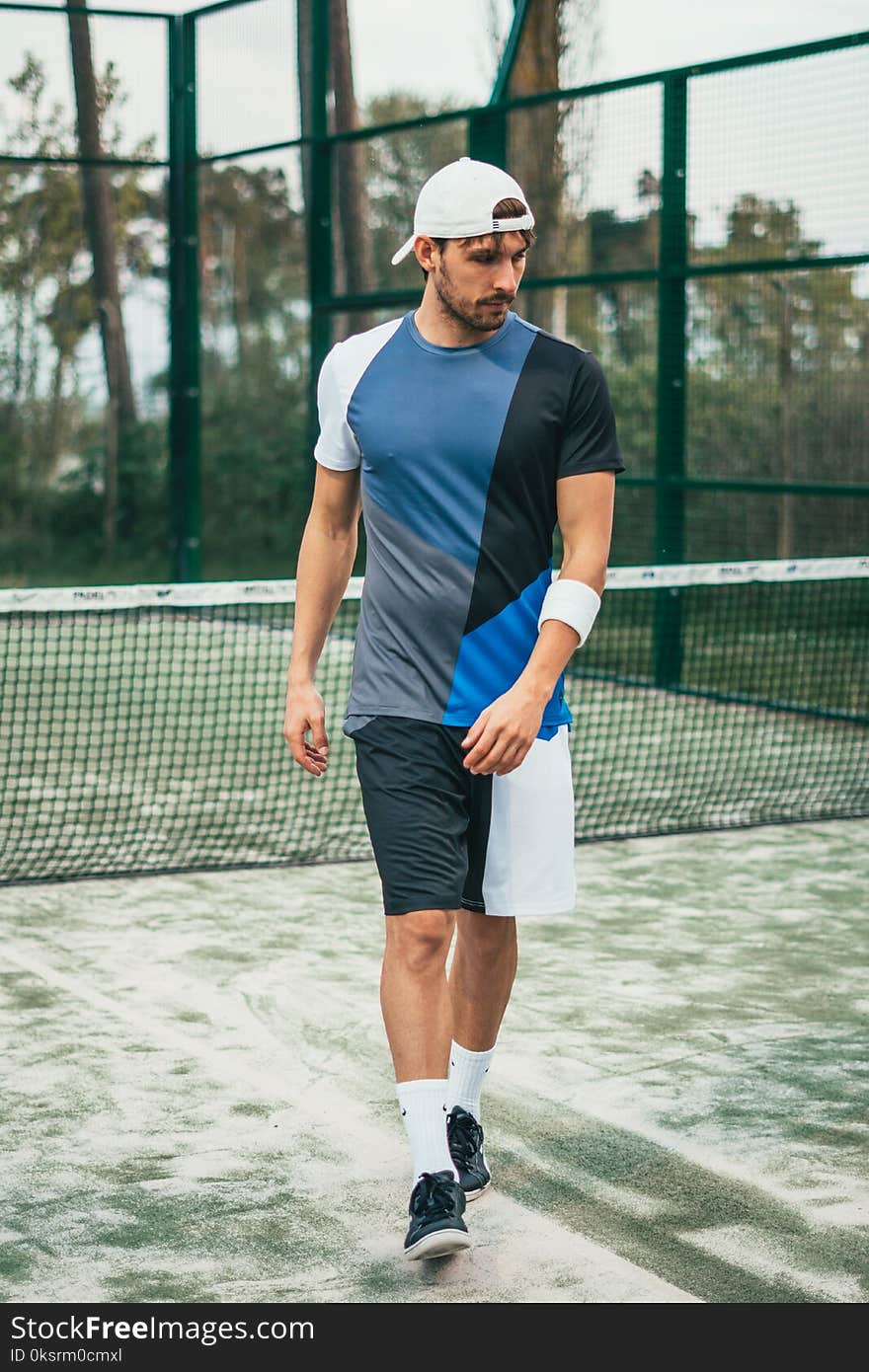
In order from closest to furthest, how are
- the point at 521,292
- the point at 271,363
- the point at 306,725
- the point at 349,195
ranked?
1. the point at 306,725
2. the point at 521,292
3. the point at 349,195
4. the point at 271,363

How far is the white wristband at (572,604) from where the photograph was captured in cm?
314

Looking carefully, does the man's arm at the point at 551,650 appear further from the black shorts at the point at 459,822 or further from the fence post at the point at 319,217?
the fence post at the point at 319,217

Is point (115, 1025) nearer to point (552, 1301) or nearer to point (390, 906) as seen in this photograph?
point (390, 906)

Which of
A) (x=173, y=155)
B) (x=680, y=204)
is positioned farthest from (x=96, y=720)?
(x=173, y=155)

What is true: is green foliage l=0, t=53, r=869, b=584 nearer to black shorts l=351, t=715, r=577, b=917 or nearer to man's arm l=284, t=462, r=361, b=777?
man's arm l=284, t=462, r=361, b=777

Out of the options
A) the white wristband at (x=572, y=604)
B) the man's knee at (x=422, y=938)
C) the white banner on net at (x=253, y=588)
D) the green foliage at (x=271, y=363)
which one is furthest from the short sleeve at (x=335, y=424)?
the green foliage at (x=271, y=363)

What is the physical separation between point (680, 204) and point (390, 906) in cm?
719

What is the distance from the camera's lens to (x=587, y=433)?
319 cm

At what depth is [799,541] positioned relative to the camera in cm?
1236

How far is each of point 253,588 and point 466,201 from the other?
3.49 m

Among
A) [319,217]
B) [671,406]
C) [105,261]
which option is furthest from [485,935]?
[105,261]

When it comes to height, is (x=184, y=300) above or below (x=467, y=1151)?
above

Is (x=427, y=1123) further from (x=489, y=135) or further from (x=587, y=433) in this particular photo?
(x=489, y=135)

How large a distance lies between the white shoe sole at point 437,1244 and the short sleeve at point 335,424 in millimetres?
1294
